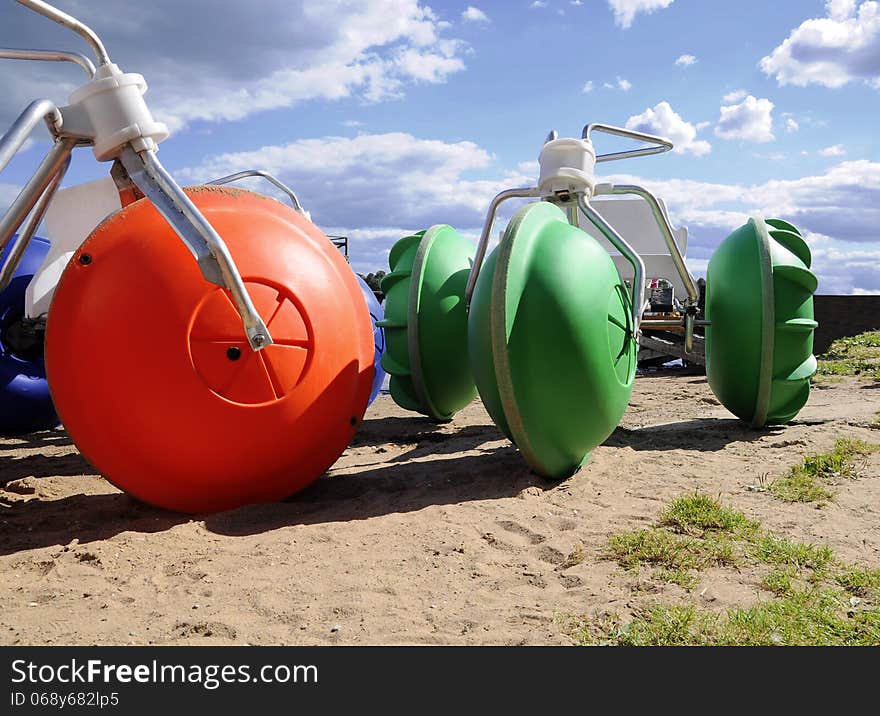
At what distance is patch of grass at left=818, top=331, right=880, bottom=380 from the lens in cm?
1117

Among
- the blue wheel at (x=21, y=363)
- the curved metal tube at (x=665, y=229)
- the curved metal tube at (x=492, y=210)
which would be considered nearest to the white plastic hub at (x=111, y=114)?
the curved metal tube at (x=492, y=210)

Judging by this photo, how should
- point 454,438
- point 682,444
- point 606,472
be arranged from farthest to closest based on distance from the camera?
1. point 454,438
2. point 682,444
3. point 606,472

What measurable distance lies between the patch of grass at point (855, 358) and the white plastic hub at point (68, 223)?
9.26m

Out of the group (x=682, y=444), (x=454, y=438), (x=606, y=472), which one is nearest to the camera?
(x=606, y=472)

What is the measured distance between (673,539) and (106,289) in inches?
122

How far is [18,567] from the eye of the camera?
3807 millimetres

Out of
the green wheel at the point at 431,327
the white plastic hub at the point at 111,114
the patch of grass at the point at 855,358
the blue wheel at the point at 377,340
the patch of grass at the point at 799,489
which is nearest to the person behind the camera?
the white plastic hub at the point at 111,114

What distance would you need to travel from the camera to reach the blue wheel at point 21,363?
692 centimetres

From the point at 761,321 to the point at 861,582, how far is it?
3.29 metres

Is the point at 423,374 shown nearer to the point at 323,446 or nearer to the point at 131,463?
the point at 323,446

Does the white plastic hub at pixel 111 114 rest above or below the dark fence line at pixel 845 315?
above

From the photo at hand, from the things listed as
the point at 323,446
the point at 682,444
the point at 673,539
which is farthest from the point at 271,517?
the point at 682,444

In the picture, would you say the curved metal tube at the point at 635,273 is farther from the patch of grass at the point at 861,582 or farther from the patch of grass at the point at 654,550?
the patch of grass at the point at 861,582

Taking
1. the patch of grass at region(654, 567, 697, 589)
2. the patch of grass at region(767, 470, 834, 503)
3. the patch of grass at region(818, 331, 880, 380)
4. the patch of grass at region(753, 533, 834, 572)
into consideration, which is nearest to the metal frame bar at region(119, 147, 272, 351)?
the patch of grass at region(654, 567, 697, 589)
